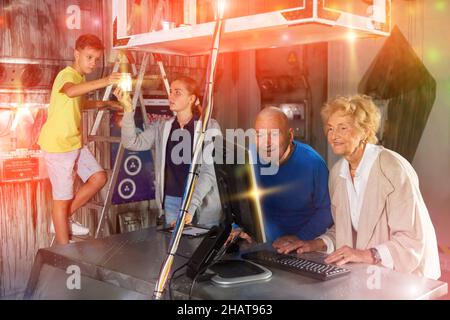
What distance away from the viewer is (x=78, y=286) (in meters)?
2.09

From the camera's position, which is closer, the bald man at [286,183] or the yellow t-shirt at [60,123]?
the bald man at [286,183]

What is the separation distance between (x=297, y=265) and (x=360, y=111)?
0.80 metres

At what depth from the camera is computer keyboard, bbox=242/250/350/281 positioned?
5.97 ft

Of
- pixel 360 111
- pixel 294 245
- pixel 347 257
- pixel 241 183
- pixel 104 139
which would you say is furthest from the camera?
pixel 104 139

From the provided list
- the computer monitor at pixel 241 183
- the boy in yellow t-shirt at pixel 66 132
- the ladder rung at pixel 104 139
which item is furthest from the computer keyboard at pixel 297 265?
the ladder rung at pixel 104 139

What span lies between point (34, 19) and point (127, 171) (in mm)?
1363

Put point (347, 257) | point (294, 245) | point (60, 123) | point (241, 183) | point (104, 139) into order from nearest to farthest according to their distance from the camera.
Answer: point (241, 183)
point (347, 257)
point (294, 245)
point (60, 123)
point (104, 139)

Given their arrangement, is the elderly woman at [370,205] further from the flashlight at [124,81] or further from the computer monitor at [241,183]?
the flashlight at [124,81]

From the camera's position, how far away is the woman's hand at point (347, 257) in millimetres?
1990

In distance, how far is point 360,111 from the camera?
2.37m

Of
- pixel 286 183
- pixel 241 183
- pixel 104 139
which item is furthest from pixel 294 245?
pixel 104 139

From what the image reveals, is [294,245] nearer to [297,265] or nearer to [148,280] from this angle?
[297,265]

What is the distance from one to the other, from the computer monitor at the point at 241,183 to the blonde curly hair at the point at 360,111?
70cm
